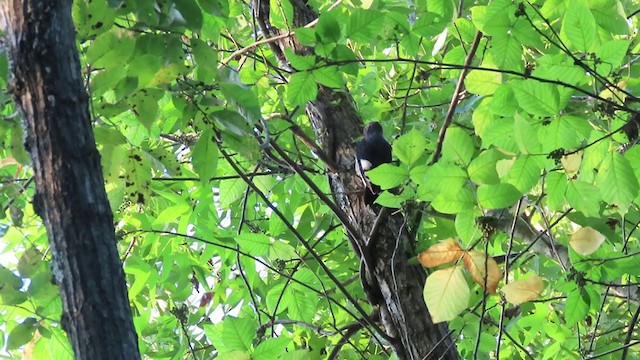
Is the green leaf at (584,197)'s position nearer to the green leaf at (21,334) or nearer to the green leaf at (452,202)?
the green leaf at (452,202)

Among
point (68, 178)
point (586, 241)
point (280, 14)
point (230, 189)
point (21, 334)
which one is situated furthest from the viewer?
point (230, 189)

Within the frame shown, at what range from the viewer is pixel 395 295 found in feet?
5.67

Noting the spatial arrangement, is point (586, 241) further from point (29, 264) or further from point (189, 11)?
point (29, 264)

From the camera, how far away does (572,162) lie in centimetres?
120

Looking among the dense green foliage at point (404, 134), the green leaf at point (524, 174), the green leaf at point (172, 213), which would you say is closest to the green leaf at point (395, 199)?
the dense green foliage at point (404, 134)

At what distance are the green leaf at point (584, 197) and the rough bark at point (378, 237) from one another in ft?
1.42

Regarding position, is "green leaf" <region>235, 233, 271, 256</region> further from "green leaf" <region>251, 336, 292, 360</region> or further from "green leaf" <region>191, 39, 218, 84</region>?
"green leaf" <region>191, 39, 218, 84</region>

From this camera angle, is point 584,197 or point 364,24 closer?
point 584,197

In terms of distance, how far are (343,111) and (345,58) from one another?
30.5 inches

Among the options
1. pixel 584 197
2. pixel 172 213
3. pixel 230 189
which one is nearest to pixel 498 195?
pixel 584 197

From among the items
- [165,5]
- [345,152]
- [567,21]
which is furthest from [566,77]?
[345,152]

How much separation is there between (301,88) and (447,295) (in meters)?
0.47

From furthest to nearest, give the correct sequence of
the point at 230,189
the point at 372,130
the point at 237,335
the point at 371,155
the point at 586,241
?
the point at 230,189 → the point at 372,130 → the point at 371,155 → the point at 237,335 → the point at 586,241

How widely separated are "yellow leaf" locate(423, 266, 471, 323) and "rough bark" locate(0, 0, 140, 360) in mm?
546
